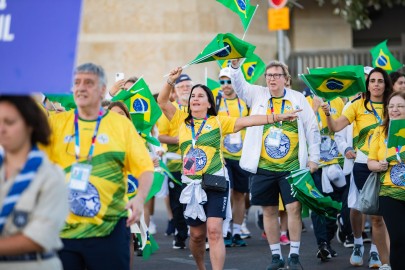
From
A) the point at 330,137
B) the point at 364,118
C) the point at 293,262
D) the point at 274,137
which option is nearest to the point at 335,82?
the point at 364,118

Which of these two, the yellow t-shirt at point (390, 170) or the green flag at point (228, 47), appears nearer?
the yellow t-shirt at point (390, 170)

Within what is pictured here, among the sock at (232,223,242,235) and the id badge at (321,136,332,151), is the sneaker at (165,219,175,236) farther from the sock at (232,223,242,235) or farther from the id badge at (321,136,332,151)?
the id badge at (321,136,332,151)

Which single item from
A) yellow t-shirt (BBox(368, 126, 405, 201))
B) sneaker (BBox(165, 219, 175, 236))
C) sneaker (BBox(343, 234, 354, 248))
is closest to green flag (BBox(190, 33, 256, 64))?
yellow t-shirt (BBox(368, 126, 405, 201))

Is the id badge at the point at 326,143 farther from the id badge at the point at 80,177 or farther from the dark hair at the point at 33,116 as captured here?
the dark hair at the point at 33,116

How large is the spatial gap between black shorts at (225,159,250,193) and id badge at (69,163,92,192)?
7.83 meters

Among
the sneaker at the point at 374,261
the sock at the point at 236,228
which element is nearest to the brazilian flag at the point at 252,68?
the sock at the point at 236,228

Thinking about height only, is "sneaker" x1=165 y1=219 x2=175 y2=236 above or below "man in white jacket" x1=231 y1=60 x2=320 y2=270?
below

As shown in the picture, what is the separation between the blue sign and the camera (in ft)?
18.8

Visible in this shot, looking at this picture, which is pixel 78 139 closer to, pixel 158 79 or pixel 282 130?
pixel 282 130

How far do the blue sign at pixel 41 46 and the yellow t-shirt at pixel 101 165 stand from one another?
1396 millimetres

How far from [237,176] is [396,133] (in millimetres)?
5416

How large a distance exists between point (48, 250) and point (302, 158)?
6.46 m

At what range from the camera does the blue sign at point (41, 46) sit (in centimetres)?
574

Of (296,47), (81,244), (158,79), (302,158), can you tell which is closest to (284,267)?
(302,158)
